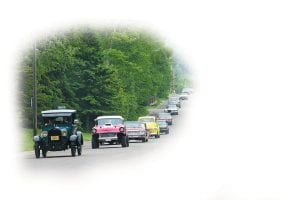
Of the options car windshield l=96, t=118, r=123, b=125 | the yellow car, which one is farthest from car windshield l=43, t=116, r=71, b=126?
the yellow car

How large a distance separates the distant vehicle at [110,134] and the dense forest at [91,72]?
10.1m

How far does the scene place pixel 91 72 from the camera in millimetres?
83312

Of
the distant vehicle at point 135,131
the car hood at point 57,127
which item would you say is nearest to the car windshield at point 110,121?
the distant vehicle at point 135,131

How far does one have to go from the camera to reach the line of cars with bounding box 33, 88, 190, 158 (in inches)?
1649

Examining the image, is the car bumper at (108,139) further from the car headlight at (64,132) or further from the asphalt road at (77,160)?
the car headlight at (64,132)

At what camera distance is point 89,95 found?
82.9 metres

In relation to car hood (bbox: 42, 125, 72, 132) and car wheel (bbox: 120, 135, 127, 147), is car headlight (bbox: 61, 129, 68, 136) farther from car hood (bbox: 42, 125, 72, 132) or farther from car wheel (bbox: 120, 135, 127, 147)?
car wheel (bbox: 120, 135, 127, 147)

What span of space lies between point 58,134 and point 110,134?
1118cm

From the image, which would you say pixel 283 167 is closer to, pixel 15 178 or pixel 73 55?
pixel 15 178

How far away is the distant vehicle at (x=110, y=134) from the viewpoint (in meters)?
53.2

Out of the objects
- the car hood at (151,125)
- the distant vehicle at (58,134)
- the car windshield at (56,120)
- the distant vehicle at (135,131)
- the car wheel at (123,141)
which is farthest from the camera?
the car hood at (151,125)

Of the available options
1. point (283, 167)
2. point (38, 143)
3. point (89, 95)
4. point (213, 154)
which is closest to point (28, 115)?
point (89, 95)

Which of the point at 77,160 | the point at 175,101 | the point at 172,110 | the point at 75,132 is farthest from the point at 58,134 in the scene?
the point at 175,101

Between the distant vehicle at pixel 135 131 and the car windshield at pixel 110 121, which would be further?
the distant vehicle at pixel 135 131
